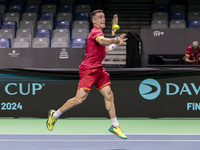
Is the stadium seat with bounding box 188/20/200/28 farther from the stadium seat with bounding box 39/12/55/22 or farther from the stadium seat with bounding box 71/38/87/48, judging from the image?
the stadium seat with bounding box 39/12/55/22

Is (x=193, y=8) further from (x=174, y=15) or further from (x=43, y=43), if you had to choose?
(x=43, y=43)

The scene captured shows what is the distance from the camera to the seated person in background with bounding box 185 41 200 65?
9.27m

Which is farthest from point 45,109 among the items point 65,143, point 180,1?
point 180,1

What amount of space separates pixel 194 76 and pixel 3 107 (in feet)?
12.1

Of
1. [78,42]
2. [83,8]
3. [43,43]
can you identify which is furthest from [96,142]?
[83,8]

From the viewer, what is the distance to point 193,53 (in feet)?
30.8

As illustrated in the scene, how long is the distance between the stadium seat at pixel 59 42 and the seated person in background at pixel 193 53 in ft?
16.7

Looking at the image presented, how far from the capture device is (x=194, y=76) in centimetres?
696

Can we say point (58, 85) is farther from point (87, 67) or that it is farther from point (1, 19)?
point (1, 19)

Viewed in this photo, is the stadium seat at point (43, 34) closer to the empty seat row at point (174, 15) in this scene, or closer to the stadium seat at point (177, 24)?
the empty seat row at point (174, 15)

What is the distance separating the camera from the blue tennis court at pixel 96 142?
4.31 m

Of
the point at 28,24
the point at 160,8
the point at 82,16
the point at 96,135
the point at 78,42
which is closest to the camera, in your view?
the point at 96,135

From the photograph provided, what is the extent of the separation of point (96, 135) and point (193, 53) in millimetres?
4989

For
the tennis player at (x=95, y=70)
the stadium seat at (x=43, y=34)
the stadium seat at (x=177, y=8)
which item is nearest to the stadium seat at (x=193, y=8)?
the stadium seat at (x=177, y=8)
